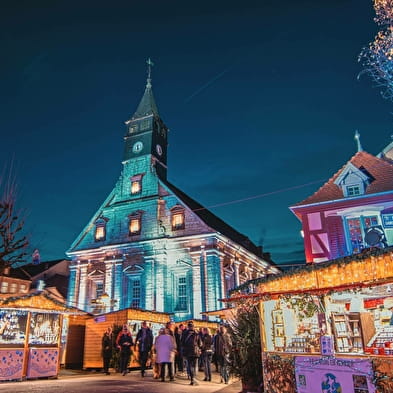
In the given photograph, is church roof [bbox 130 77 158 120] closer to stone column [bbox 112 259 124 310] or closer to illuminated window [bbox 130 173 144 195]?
illuminated window [bbox 130 173 144 195]

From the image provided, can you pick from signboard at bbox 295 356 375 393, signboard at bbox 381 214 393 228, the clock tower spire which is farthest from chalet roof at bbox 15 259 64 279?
signboard at bbox 295 356 375 393

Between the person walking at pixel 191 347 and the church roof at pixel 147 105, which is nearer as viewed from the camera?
the person walking at pixel 191 347

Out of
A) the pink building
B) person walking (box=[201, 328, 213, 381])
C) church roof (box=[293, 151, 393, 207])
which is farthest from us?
church roof (box=[293, 151, 393, 207])

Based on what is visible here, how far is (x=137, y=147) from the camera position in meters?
36.3

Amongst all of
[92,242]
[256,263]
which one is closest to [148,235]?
[92,242]

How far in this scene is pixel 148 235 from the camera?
32281mm

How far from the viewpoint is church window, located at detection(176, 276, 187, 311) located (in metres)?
29.5

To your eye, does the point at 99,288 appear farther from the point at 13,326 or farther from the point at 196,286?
the point at 13,326

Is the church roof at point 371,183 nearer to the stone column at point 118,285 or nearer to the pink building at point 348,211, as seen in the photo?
the pink building at point 348,211

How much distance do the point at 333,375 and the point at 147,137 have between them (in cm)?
3134

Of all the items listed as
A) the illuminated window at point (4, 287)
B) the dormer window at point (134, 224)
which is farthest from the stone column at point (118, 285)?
the illuminated window at point (4, 287)

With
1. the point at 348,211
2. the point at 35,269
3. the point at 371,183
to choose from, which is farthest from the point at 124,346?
the point at 35,269

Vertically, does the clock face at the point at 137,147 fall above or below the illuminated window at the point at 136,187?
above

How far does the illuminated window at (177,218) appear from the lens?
104 feet
